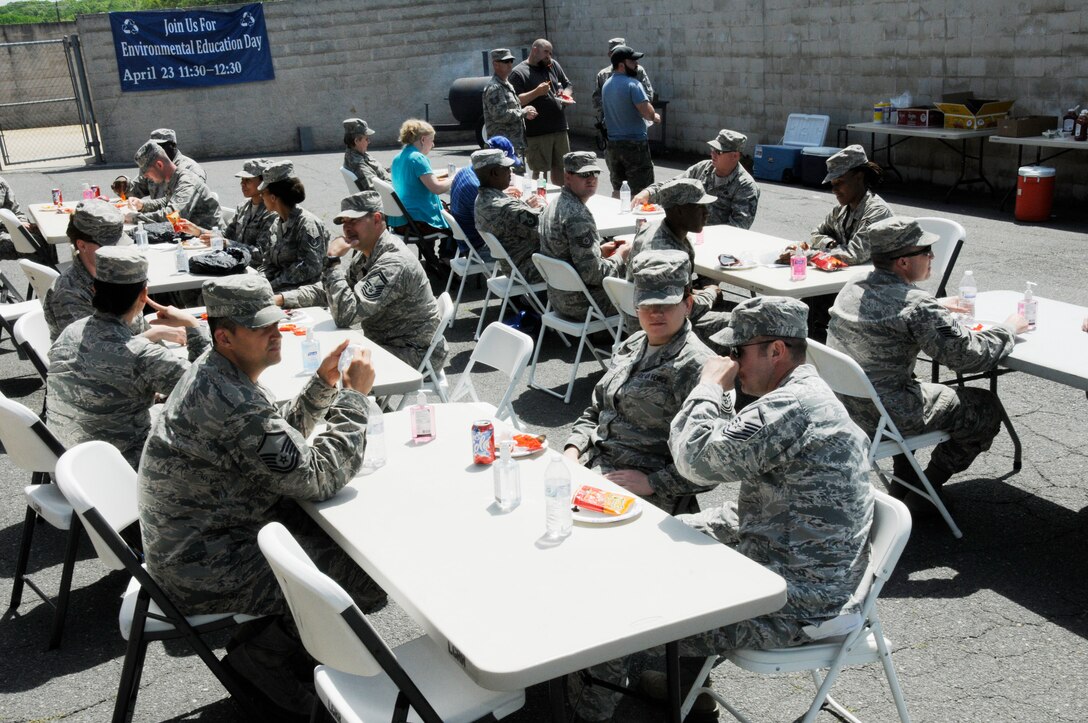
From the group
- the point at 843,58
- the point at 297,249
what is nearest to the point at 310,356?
the point at 297,249

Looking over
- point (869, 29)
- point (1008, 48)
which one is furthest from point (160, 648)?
point (869, 29)

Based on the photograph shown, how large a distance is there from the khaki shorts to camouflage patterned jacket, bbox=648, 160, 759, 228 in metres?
5.17

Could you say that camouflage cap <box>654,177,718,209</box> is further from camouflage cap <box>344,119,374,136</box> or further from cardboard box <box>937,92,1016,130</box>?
cardboard box <box>937,92,1016,130</box>

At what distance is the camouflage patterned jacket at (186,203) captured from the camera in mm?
9023

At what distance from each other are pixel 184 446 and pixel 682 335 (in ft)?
6.19

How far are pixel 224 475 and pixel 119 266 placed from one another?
57.8 inches

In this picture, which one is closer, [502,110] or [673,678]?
[673,678]

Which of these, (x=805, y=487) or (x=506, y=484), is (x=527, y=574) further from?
(x=805, y=487)

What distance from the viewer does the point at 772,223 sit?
11.6 metres

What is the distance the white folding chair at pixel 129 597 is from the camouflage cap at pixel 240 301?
0.70 metres

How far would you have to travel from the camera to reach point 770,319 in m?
3.19

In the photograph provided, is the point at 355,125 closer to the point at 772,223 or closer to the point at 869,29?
the point at 772,223

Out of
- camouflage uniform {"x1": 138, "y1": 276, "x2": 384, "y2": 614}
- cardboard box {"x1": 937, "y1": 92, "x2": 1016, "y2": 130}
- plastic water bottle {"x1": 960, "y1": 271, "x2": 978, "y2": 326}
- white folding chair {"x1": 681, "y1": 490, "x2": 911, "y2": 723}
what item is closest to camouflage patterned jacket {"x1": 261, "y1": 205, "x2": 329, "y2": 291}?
camouflage uniform {"x1": 138, "y1": 276, "x2": 384, "y2": 614}

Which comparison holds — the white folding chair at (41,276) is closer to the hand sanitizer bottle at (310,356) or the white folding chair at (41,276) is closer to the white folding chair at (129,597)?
the hand sanitizer bottle at (310,356)
